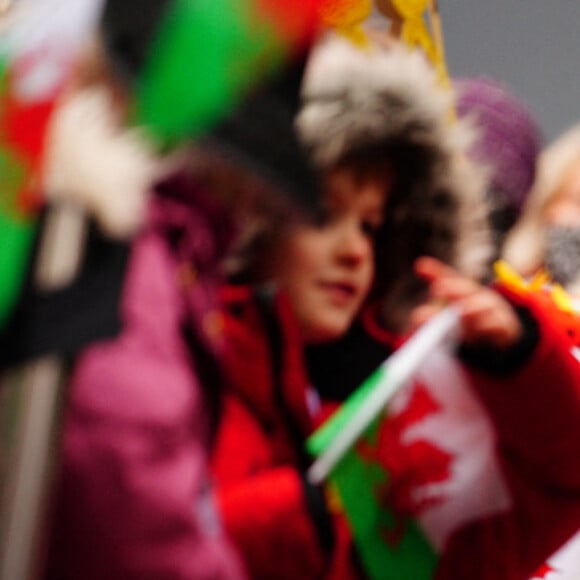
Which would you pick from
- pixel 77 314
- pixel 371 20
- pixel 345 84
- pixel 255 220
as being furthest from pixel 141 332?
pixel 371 20

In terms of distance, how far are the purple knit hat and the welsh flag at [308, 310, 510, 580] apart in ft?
1.10

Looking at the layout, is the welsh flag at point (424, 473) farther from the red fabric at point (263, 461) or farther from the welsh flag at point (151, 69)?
the welsh flag at point (151, 69)

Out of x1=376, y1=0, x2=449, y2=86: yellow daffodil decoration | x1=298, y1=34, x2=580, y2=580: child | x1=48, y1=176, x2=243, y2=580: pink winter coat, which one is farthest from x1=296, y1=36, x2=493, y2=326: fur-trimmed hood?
x1=48, y1=176, x2=243, y2=580: pink winter coat

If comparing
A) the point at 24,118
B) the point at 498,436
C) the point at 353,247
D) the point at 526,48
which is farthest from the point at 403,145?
the point at 526,48

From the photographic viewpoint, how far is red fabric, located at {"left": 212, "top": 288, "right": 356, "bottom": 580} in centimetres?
39

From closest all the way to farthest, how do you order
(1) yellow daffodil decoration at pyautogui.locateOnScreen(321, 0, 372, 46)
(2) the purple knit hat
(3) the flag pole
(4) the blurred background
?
(3) the flag pole < (1) yellow daffodil decoration at pyautogui.locateOnScreen(321, 0, 372, 46) < (2) the purple knit hat < (4) the blurred background

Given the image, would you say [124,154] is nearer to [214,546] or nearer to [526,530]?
[214,546]

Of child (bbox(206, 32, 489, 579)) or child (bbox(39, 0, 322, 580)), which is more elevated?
child (bbox(39, 0, 322, 580))

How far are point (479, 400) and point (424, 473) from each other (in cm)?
5

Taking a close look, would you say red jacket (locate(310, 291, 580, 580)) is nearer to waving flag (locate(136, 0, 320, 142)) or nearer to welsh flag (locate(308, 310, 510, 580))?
welsh flag (locate(308, 310, 510, 580))

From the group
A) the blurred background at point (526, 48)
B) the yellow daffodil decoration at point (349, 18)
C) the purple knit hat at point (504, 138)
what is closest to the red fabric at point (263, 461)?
the yellow daffodil decoration at point (349, 18)

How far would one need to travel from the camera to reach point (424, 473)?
48 centimetres

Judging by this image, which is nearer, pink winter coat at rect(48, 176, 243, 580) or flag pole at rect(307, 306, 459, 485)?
pink winter coat at rect(48, 176, 243, 580)

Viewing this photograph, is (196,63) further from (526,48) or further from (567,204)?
(526,48)
